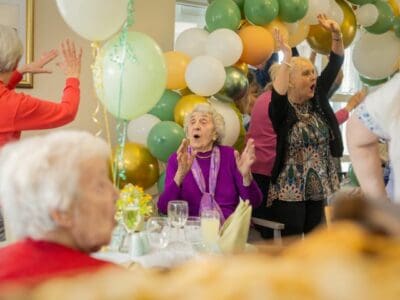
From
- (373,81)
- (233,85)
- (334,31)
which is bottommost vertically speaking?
(233,85)

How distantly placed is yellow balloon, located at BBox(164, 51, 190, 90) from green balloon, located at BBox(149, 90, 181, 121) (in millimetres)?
69

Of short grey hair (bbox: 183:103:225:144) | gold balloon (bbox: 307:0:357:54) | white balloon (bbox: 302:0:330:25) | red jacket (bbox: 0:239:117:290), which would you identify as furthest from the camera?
gold balloon (bbox: 307:0:357:54)

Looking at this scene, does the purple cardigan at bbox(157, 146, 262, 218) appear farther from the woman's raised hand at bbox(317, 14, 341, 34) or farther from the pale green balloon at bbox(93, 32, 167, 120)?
the woman's raised hand at bbox(317, 14, 341, 34)

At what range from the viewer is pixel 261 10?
3.41 metres

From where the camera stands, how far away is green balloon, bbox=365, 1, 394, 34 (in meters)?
4.04

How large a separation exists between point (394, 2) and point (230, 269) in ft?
14.1

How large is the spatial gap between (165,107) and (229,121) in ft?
1.28

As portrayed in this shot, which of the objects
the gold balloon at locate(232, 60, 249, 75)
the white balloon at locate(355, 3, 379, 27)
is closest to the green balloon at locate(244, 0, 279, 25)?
the gold balloon at locate(232, 60, 249, 75)

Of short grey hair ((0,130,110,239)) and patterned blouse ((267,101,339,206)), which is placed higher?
short grey hair ((0,130,110,239))

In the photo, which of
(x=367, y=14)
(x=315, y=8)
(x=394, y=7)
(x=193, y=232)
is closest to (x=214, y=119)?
(x=193, y=232)

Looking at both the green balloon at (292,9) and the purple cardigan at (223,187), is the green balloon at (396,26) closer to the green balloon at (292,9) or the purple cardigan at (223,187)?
the green balloon at (292,9)

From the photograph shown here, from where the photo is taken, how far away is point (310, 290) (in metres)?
0.40

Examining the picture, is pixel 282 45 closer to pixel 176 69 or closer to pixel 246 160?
pixel 176 69

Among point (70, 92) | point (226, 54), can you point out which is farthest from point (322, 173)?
point (70, 92)
